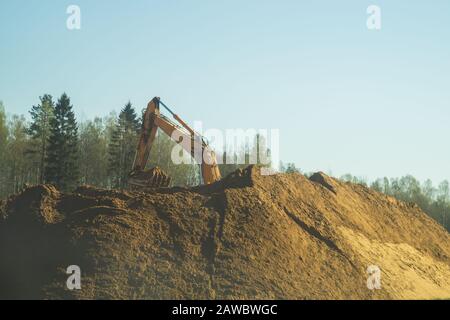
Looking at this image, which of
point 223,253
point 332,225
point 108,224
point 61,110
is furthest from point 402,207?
point 61,110

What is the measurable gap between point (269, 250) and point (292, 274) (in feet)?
3.53

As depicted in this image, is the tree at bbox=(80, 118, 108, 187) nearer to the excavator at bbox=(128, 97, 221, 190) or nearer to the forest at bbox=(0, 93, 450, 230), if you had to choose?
the forest at bbox=(0, 93, 450, 230)

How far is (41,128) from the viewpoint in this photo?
4759 cm

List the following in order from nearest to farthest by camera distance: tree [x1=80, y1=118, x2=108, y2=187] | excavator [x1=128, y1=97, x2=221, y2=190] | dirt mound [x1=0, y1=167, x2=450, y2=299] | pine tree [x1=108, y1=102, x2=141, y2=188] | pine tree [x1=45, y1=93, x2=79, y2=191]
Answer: dirt mound [x1=0, y1=167, x2=450, y2=299] < excavator [x1=128, y1=97, x2=221, y2=190] < pine tree [x1=45, y1=93, x2=79, y2=191] < pine tree [x1=108, y1=102, x2=141, y2=188] < tree [x1=80, y1=118, x2=108, y2=187]

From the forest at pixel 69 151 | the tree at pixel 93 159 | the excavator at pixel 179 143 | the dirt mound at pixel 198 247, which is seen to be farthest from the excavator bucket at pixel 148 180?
the tree at pixel 93 159

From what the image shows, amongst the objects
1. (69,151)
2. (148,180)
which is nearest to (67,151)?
(69,151)

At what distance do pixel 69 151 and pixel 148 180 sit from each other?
84.7 ft

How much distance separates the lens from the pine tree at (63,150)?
1767 inches

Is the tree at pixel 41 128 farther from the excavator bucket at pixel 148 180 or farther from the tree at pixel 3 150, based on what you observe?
the excavator bucket at pixel 148 180

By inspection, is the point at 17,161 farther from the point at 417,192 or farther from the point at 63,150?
the point at 417,192

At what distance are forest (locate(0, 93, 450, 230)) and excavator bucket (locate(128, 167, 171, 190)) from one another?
2251 cm

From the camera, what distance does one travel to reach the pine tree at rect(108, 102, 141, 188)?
163ft

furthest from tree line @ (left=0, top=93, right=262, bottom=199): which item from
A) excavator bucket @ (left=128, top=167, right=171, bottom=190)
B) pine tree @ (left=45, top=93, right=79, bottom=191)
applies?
excavator bucket @ (left=128, top=167, right=171, bottom=190)

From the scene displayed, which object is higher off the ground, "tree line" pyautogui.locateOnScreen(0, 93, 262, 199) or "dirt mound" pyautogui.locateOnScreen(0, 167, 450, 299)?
"tree line" pyautogui.locateOnScreen(0, 93, 262, 199)
